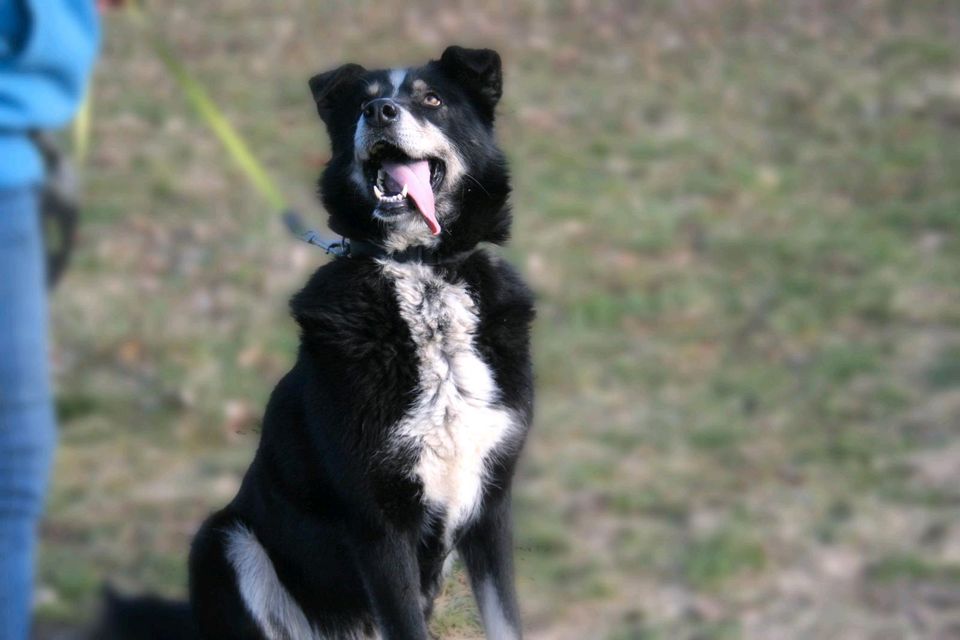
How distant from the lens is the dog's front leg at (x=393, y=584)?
2037 mm

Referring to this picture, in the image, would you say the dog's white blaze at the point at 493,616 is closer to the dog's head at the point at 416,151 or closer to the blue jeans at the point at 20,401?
the dog's head at the point at 416,151

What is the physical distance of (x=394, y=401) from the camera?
208 centimetres

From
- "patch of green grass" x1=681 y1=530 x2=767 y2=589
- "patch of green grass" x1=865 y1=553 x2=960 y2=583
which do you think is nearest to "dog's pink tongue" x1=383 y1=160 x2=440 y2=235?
"patch of green grass" x1=681 y1=530 x2=767 y2=589

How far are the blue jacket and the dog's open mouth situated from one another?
1439 mm

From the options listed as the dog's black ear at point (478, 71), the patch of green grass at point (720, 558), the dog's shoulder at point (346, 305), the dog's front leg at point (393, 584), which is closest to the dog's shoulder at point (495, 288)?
the dog's shoulder at point (346, 305)

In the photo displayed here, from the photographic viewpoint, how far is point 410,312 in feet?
6.95

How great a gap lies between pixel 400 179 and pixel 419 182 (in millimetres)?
54

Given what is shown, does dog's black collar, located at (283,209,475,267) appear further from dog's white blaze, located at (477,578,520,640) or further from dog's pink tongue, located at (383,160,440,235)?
dog's white blaze, located at (477,578,520,640)

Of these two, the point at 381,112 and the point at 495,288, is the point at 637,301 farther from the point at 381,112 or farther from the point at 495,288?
the point at 381,112

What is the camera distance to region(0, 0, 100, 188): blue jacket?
318 cm

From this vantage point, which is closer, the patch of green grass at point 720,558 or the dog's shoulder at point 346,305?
the dog's shoulder at point 346,305

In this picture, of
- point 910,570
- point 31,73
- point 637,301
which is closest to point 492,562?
point 31,73

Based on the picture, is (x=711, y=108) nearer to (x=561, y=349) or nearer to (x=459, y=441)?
(x=561, y=349)

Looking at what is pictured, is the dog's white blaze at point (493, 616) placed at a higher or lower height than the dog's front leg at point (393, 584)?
lower
